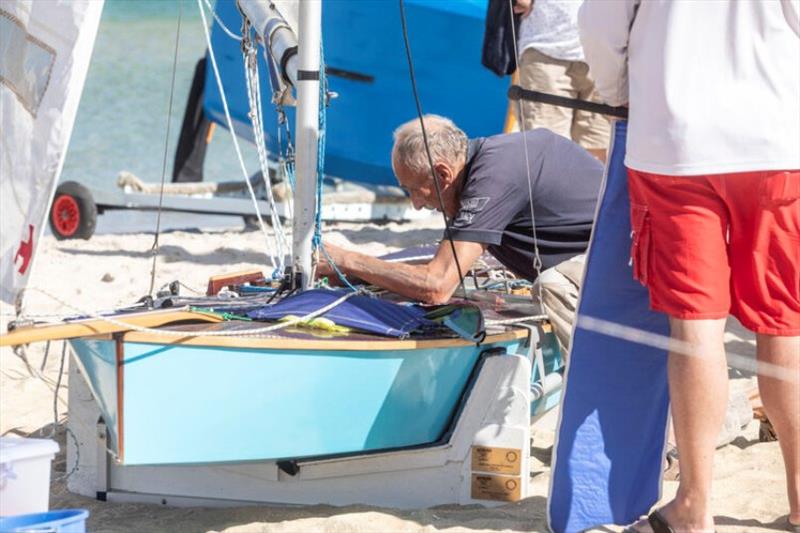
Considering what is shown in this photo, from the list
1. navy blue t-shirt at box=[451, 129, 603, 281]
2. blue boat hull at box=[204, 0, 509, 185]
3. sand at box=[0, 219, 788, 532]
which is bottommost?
sand at box=[0, 219, 788, 532]

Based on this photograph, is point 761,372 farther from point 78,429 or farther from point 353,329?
point 78,429

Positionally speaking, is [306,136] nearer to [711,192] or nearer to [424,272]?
[424,272]

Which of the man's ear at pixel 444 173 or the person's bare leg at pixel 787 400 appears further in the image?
the man's ear at pixel 444 173

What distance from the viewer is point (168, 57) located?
1927cm

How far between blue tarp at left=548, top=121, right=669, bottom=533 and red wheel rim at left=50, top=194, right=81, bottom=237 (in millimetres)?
5086

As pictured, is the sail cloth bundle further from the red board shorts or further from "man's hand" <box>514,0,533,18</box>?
"man's hand" <box>514,0,533,18</box>

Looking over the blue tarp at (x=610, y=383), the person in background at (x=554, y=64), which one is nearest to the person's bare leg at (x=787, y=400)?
the blue tarp at (x=610, y=383)

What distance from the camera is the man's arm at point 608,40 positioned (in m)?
3.07

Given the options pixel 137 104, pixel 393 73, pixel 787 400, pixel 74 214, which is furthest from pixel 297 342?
pixel 137 104

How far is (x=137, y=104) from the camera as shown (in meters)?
16.4

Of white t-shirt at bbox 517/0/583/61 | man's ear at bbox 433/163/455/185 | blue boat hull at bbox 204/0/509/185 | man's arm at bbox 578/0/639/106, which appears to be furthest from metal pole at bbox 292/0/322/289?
blue boat hull at bbox 204/0/509/185

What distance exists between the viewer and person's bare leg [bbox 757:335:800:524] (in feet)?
9.82

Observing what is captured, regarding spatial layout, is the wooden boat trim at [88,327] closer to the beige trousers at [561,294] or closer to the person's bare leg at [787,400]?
the beige trousers at [561,294]

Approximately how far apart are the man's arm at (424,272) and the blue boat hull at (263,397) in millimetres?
384
